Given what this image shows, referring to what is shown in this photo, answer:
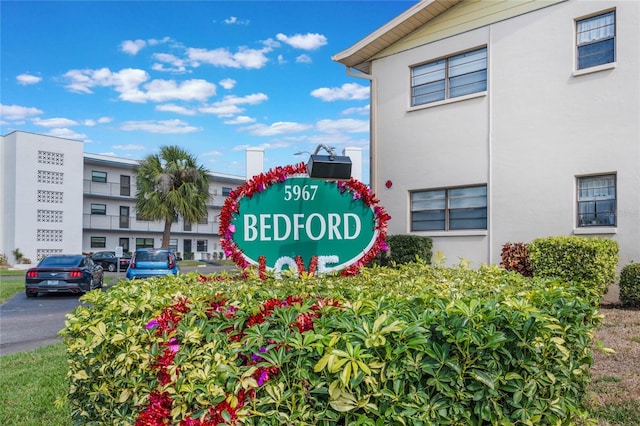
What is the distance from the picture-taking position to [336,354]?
7.42 ft

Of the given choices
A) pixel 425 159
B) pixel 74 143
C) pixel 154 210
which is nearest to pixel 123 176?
pixel 74 143

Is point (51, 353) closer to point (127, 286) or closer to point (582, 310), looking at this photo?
point (127, 286)

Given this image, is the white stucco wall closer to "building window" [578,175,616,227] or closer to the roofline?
"building window" [578,175,616,227]

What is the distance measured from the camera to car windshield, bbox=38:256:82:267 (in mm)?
17078

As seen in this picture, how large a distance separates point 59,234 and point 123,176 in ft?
25.9

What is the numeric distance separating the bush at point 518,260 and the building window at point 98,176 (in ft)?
130

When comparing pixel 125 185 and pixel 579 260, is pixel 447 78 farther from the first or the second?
pixel 125 185

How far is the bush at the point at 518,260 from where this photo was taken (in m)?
10.8

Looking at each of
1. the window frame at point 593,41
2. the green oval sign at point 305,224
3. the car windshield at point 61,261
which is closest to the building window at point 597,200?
the window frame at point 593,41

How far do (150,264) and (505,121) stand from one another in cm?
1308

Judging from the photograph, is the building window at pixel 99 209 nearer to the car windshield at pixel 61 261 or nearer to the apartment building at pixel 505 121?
the car windshield at pixel 61 261

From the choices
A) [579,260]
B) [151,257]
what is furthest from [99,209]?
[579,260]

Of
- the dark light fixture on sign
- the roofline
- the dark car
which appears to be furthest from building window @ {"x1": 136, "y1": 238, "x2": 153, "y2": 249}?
the dark light fixture on sign

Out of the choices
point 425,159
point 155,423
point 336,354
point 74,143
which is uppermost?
point 74,143
